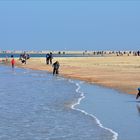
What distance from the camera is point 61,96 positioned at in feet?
80.9

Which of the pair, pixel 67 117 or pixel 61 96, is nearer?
pixel 67 117

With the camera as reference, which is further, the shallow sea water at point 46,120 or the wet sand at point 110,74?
the wet sand at point 110,74

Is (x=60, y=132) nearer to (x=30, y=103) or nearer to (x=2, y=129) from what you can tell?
(x=2, y=129)

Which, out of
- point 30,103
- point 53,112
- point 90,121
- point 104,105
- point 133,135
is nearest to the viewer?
point 133,135

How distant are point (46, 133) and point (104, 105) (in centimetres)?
636

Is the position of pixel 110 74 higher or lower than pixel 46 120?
lower

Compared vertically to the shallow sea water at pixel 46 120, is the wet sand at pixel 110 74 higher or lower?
lower

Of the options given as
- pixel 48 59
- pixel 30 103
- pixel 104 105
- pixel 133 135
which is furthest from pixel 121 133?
pixel 48 59

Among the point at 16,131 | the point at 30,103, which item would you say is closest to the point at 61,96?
the point at 30,103

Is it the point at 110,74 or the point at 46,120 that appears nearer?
the point at 46,120

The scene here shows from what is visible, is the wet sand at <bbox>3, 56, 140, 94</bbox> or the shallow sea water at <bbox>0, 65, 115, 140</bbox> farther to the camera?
the wet sand at <bbox>3, 56, 140, 94</bbox>

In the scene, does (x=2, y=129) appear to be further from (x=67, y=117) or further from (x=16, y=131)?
(x=67, y=117)

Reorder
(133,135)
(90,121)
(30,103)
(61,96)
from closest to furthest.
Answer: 1. (133,135)
2. (90,121)
3. (30,103)
4. (61,96)

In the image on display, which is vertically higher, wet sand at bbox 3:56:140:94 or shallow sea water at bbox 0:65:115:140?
shallow sea water at bbox 0:65:115:140
